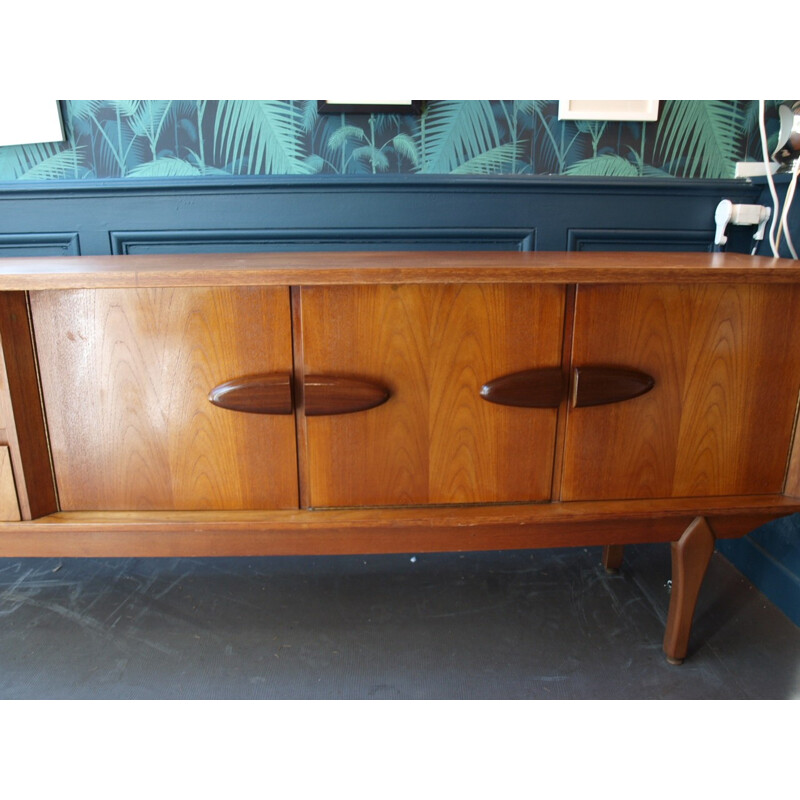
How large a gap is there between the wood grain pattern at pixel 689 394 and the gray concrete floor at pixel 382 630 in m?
0.32

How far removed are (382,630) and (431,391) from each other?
1.69 feet

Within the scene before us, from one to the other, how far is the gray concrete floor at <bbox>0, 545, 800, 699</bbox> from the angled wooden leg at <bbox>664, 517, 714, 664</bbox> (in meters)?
0.04

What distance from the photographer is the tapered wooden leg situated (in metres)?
1.25

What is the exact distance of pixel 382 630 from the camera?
1.09 m

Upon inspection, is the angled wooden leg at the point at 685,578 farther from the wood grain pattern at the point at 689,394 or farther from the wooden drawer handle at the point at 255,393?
the wooden drawer handle at the point at 255,393

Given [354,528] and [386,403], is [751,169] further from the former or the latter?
[354,528]

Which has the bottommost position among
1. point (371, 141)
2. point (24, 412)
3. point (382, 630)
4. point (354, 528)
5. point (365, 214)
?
point (382, 630)

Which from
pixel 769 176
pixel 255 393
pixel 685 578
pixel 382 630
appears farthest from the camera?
pixel 769 176

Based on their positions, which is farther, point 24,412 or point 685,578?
point 685,578

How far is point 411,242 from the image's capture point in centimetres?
129

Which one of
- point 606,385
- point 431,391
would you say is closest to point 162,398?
point 431,391

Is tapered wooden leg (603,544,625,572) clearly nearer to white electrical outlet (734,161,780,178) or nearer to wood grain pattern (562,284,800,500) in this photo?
wood grain pattern (562,284,800,500)

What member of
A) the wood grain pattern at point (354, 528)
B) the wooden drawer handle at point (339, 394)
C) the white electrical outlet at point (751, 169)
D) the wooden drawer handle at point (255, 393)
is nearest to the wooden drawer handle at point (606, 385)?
the wood grain pattern at point (354, 528)
